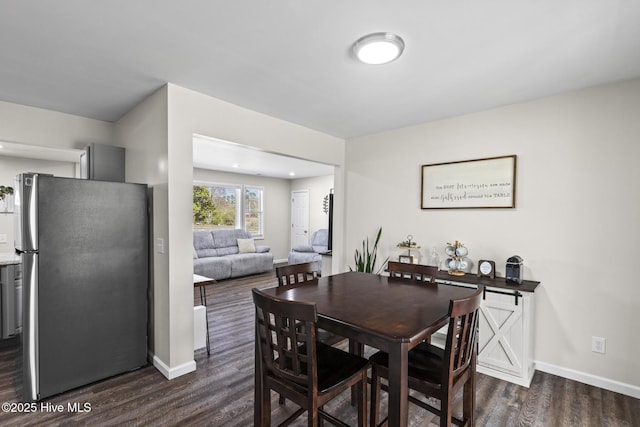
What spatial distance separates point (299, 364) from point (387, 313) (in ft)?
1.69

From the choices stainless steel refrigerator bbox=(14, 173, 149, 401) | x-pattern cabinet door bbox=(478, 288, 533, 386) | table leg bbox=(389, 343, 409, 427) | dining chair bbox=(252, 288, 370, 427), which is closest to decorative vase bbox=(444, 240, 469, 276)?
x-pattern cabinet door bbox=(478, 288, 533, 386)

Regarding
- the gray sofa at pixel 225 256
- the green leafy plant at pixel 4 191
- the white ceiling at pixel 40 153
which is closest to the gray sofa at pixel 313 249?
the gray sofa at pixel 225 256

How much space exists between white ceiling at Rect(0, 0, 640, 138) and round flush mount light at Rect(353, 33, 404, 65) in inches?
2.3

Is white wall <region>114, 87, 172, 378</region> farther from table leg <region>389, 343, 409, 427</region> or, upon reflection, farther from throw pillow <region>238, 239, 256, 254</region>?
throw pillow <region>238, 239, 256, 254</region>

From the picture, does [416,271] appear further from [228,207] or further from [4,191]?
[228,207]

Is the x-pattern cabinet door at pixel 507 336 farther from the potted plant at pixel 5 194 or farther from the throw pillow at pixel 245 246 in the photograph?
the potted plant at pixel 5 194

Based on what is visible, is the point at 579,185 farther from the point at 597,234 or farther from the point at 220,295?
the point at 220,295

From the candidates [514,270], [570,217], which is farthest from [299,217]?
[570,217]

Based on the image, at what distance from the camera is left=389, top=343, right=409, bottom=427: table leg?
1344 mm

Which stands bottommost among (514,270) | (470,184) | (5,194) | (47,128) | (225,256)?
(225,256)

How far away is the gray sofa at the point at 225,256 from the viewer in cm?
607

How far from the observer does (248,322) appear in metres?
3.89

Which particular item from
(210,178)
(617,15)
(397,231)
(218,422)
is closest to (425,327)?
(218,422)

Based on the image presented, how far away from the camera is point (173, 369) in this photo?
2561 mm
